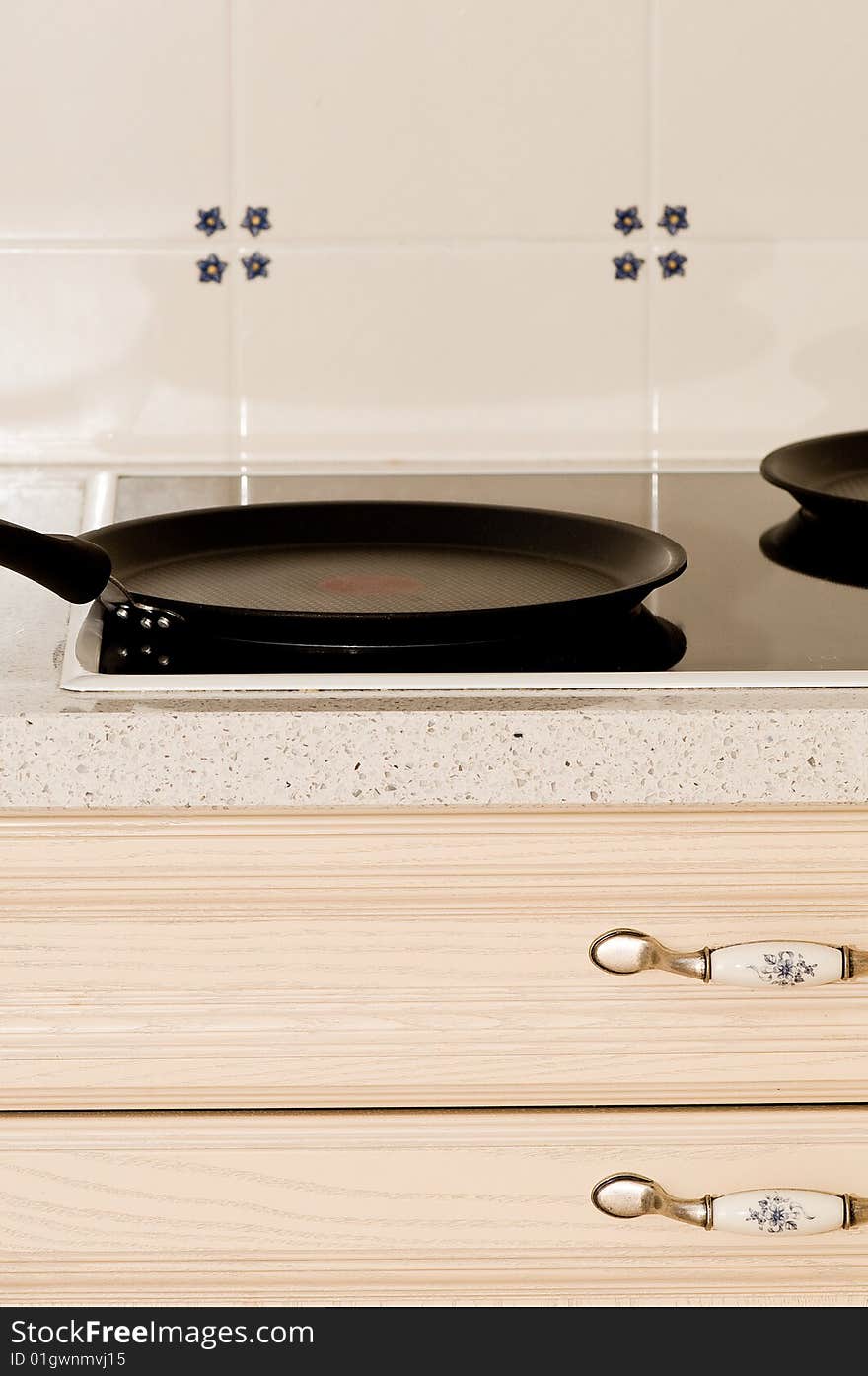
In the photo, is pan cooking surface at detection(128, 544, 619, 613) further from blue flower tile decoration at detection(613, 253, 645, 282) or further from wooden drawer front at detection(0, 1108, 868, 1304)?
blue flower tile decoration at detection(613, 253, 645, 282)

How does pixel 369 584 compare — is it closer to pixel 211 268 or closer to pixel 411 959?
pixel 411 959

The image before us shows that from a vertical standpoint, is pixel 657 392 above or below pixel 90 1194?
above

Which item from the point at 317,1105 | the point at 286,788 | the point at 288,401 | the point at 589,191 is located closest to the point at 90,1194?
the point at 317,1105

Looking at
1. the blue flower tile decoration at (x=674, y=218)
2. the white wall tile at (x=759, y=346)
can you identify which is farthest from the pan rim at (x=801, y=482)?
the blue flower tile decoration at (x=674, y=218)

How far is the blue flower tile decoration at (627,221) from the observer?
1.07m

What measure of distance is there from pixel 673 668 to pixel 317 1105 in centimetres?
25

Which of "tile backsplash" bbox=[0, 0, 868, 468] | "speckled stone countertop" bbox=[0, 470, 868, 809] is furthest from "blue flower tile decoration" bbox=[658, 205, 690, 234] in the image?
"speckled stone countertop" bbox=[0, 470, 868, 809]

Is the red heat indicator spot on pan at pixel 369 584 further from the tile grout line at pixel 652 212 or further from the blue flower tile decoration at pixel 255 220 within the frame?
the blue flower tile decoration at pixel 255 220

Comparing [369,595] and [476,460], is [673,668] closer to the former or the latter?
[369,595]

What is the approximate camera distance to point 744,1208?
0.62 metres

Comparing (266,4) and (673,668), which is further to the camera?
(266,4)

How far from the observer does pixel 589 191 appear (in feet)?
3.51

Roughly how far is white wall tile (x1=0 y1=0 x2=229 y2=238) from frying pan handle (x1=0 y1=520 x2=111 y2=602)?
0.52m

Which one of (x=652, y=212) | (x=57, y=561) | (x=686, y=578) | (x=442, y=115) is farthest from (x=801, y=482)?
(x=57, y=561)
